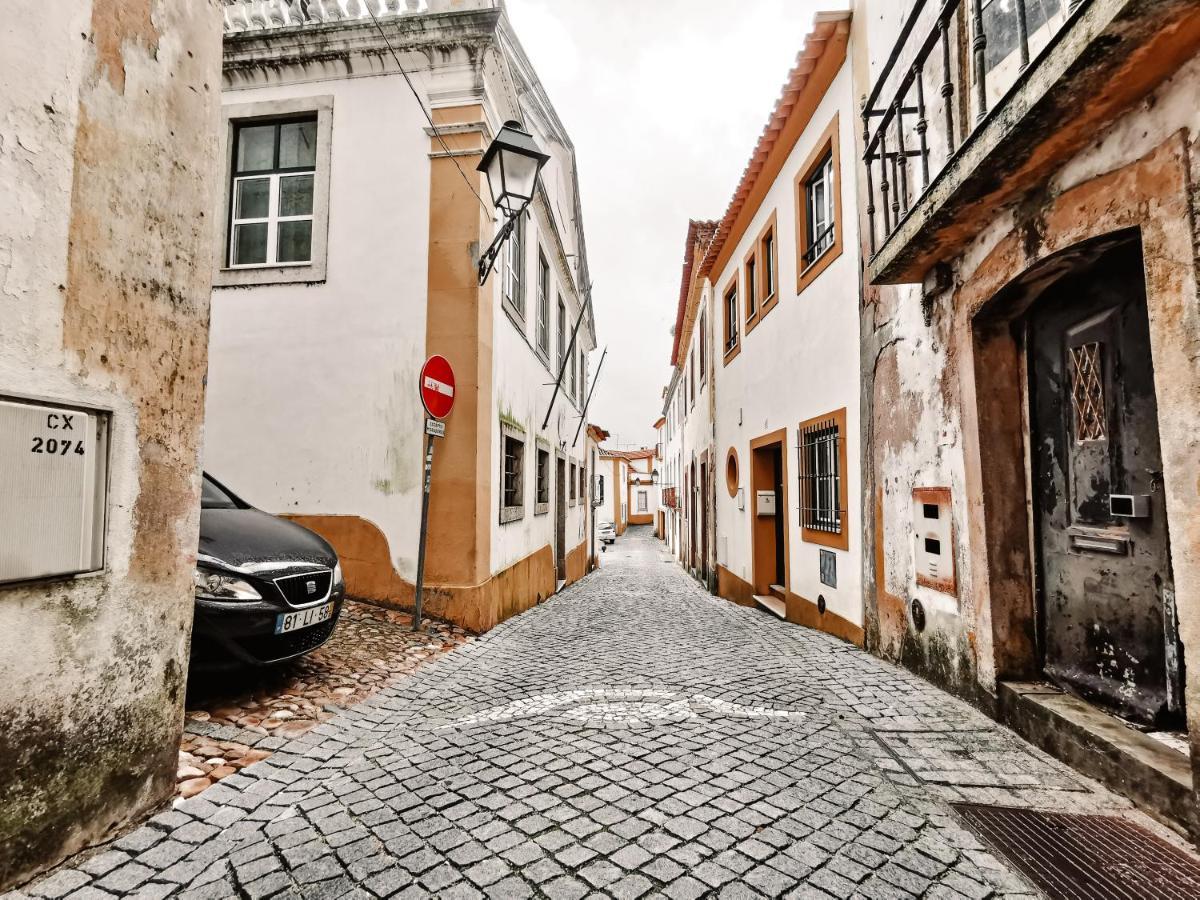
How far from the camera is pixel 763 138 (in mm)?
8375

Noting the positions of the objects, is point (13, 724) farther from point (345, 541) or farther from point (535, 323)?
point (535, 323)

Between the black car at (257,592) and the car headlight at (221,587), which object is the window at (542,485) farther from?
the car headlight at (221,587)

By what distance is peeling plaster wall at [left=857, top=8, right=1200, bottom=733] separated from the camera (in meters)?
2.42

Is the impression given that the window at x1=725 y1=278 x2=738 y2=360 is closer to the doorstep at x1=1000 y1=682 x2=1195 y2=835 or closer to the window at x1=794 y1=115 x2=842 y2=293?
the window at x1=794 y1=115 x2=842 y2=293

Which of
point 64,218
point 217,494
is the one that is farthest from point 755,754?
point 217,494

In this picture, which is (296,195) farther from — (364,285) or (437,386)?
(437,386)

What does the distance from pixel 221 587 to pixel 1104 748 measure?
4.63 metres

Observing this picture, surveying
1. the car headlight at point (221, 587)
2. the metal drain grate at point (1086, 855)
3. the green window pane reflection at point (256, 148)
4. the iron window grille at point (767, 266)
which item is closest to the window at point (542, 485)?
the iron window grille at point (767, 266)

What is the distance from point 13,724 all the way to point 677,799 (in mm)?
2405

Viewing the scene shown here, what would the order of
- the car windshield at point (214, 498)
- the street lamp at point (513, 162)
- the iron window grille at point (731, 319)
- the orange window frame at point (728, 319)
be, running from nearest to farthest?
the car windshield at point (214, 498) → the street lamp at point (513, 162) → the orange window frame at point (728, 319) → the iron window grille at point (731, 319)

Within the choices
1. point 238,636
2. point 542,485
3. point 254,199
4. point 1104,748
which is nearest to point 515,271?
point 254,199

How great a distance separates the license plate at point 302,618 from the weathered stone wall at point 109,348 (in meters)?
1.10

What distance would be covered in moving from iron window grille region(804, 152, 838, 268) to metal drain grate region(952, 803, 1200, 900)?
5784 millimetres

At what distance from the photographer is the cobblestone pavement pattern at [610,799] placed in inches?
83.0
